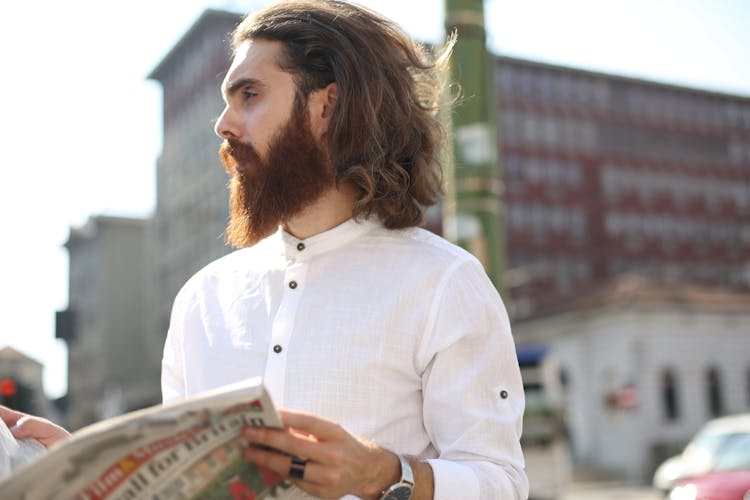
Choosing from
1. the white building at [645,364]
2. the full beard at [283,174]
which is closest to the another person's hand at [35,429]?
the full beard at [283,174]

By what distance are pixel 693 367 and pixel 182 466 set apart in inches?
1643

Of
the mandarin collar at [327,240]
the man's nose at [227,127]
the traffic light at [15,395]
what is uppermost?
the man's nose at [227,127]

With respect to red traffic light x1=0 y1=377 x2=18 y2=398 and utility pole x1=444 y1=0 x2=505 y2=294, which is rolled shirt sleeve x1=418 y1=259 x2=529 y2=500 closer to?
utility pole x1=444 y1=0 x2=505 y2=294

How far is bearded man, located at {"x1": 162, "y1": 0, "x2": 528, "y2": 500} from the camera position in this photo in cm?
201

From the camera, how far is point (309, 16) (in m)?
2.35

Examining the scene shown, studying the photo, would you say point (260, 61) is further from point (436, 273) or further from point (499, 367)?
point (499, 367)

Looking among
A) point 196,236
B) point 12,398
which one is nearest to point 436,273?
point 12,398

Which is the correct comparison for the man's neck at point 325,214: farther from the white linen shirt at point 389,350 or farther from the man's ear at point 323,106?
the man's ear at point 323,106

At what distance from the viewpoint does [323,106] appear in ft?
7.62

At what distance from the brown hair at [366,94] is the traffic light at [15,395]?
10483 mm

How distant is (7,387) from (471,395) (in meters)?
11.0

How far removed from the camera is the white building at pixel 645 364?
38.8 m

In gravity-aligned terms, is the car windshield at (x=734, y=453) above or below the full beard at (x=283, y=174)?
below

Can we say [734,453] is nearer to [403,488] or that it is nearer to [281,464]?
[403,488]
